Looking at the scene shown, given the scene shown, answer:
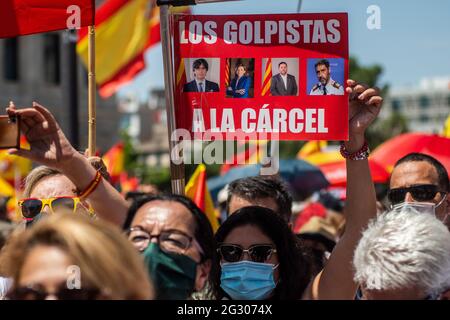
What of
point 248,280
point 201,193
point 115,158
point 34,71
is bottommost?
point 248,280

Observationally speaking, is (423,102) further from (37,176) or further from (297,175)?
(37,176)

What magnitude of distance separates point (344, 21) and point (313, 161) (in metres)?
6.95

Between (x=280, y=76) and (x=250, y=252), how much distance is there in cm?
92

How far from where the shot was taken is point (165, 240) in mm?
3189

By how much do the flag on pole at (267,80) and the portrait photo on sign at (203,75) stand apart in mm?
201

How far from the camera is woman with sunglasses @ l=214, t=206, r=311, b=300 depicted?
357 cm

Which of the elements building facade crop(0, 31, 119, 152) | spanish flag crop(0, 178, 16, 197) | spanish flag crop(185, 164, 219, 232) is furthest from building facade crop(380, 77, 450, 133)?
spanish flag crop(185, 164, 219, 232)

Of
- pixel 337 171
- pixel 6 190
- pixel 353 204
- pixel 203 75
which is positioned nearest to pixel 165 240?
pixel 353 204

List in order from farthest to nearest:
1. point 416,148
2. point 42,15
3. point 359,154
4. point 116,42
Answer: point 416,148 → point 116,42 → point 42,15 → point 359,154

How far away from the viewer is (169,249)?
3.17 metres

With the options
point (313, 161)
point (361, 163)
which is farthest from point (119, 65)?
point (361, 163)

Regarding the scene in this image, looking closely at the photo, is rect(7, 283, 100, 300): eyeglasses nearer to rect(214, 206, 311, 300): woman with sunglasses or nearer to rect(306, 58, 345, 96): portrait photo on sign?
rect(214, 206, 311, 300): woman with sunglasses

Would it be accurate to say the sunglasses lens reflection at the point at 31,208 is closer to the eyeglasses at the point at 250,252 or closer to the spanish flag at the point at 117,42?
the eyeglasses at the point at 250,252
